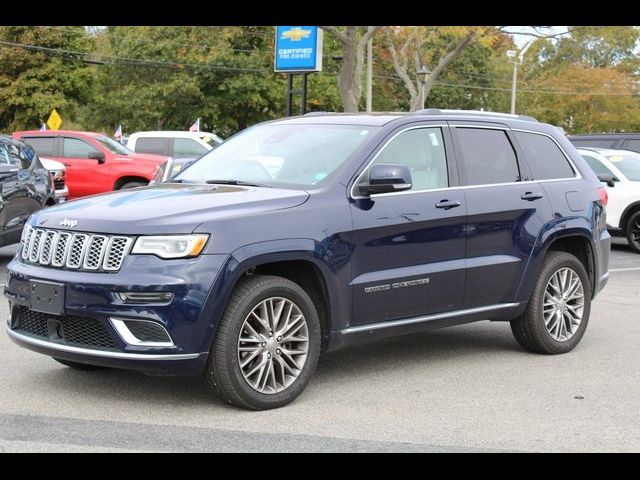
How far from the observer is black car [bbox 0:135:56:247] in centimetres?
1184

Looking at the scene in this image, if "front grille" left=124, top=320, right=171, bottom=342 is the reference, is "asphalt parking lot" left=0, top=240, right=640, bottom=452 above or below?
below

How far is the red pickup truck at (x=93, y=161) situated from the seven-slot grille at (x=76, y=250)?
14.5 m

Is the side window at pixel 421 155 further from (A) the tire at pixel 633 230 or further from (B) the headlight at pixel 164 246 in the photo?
(A) the tire at pixel 633 230

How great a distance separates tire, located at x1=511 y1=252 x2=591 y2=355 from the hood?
2.33 metres

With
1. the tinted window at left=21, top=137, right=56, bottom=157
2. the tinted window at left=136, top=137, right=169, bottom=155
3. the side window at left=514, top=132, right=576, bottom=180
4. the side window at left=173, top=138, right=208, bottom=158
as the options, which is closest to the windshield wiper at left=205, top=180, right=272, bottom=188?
the side window at left=514, top=132, right=576, bottom=180

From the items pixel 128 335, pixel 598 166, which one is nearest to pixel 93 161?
pixel 598 166

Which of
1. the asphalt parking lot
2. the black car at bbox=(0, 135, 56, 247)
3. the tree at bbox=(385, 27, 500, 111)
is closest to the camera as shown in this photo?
the asphalt parking lot

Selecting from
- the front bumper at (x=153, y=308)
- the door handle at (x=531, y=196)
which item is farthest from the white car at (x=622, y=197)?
the front bumper at (x=153, y=308)

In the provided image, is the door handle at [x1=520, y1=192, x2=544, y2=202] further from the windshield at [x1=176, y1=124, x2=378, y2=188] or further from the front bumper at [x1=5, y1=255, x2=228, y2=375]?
the front bumper at [x1=5, y1=255, x2=228, y2=375]

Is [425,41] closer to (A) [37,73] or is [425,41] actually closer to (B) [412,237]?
(A) [37,73]

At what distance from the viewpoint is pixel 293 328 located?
19.9 feet

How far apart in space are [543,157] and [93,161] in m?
14.5

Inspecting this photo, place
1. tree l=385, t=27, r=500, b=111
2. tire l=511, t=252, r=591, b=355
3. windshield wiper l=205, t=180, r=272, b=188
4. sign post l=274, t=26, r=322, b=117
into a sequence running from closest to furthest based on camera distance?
1. windshield wiper l=205, t=180, r=272, b=188
2. tire l=511, t=252, r=591, b=355
3. sign post l=274, t=26, r=322, b=117
4. tree l=385, t=27, r=500, b=111

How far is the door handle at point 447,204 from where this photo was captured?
271 inches
